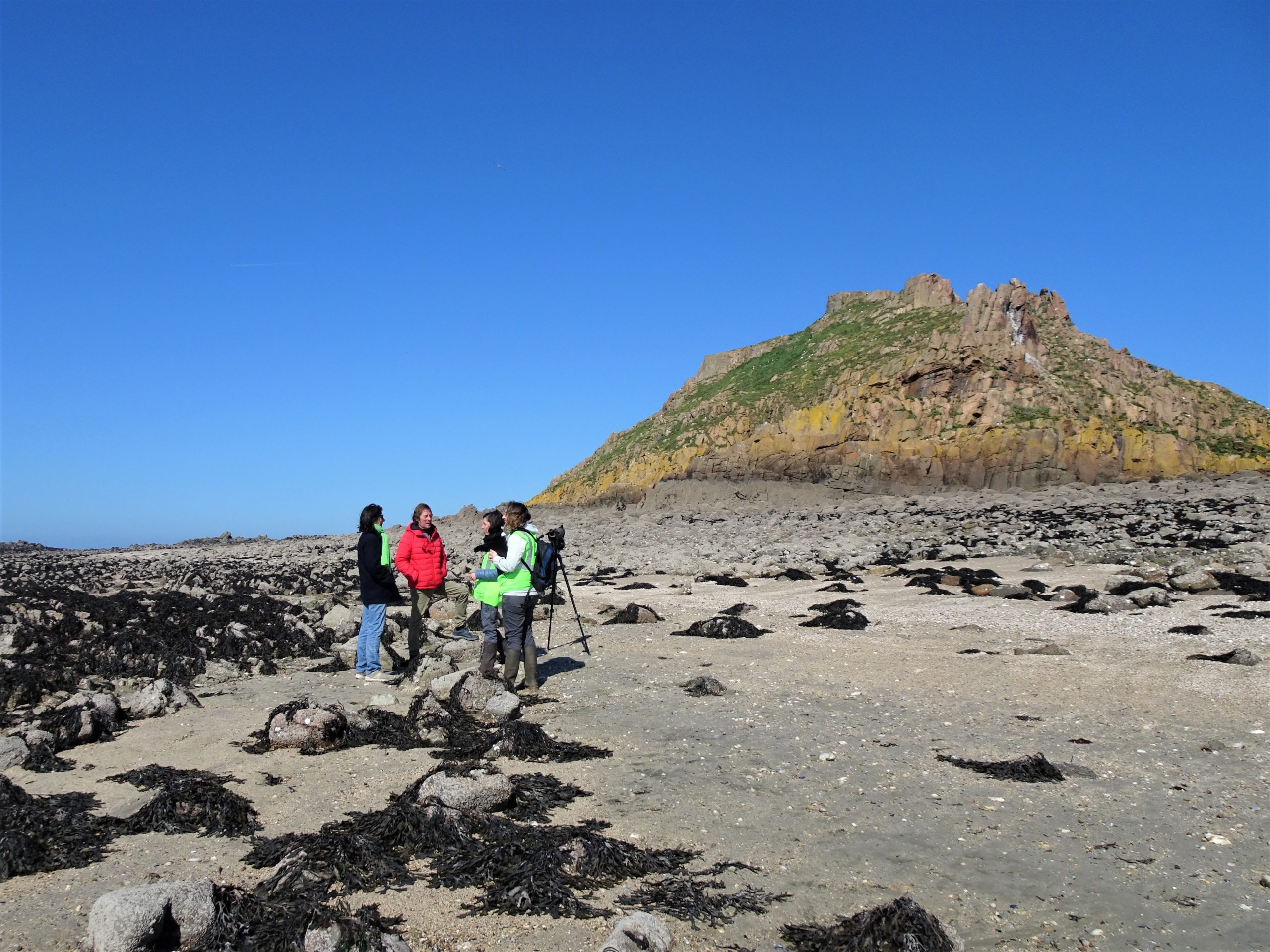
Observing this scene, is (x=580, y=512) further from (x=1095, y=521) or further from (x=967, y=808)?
(x=967, y=808)

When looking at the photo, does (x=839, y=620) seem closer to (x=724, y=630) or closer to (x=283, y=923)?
(x=724, y=630)

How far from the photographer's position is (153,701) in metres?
7.88

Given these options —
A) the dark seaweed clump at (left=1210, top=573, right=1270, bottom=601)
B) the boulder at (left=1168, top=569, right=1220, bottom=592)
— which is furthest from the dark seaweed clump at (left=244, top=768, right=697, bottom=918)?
the boulder at (left=1168, top=569, right=1220, bottom=592)

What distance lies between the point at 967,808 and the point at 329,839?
3.81 meters

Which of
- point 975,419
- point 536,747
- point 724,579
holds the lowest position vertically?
point 536,747

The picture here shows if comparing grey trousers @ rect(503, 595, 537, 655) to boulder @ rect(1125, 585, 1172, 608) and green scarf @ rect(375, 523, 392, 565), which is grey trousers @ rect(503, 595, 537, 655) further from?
boulder @ rect(1125, 585, 1172, 608)

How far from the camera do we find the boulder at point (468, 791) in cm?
518

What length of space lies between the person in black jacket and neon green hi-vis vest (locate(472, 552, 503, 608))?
4.66ft

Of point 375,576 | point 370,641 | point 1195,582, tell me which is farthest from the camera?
point 1195,582

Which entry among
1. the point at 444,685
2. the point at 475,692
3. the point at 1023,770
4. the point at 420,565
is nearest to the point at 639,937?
the point at 1023,770

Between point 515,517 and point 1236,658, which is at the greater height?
point 515,517

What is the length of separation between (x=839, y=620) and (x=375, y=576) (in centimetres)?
661

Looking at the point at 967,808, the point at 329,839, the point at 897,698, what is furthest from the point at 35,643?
the point at 967,808

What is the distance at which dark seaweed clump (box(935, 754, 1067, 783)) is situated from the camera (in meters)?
5.66
